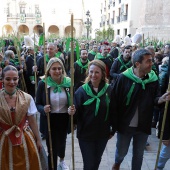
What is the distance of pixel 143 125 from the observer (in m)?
3.13

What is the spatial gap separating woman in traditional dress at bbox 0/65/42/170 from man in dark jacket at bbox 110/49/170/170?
3.90 ft

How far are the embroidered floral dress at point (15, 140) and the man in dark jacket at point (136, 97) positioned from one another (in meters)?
1.18

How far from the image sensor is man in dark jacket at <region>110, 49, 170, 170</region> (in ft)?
10.0

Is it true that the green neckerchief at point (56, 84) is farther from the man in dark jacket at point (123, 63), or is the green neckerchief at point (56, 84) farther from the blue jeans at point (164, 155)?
the man in dark jacket at point (123, 63)

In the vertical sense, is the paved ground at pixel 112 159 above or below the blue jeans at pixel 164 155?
below

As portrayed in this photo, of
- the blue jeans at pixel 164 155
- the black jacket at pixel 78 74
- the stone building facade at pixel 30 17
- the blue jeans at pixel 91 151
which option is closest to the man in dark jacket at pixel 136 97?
the blue jeans at pixel 91 151

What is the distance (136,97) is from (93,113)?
2.03ft

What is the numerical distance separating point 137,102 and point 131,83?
27cm

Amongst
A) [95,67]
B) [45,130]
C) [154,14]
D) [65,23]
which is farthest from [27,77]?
[65,23]

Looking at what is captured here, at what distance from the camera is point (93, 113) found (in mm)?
3027

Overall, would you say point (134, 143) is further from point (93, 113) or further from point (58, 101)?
point (58, 101)

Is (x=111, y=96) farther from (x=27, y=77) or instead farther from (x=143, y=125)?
(x=27, y=77)

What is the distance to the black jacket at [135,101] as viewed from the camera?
10.1 ft

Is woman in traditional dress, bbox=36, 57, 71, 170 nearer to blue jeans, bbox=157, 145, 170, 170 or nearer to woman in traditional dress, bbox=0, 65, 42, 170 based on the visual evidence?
woman in traditional dress, bbox=0, 65, 42, 170
